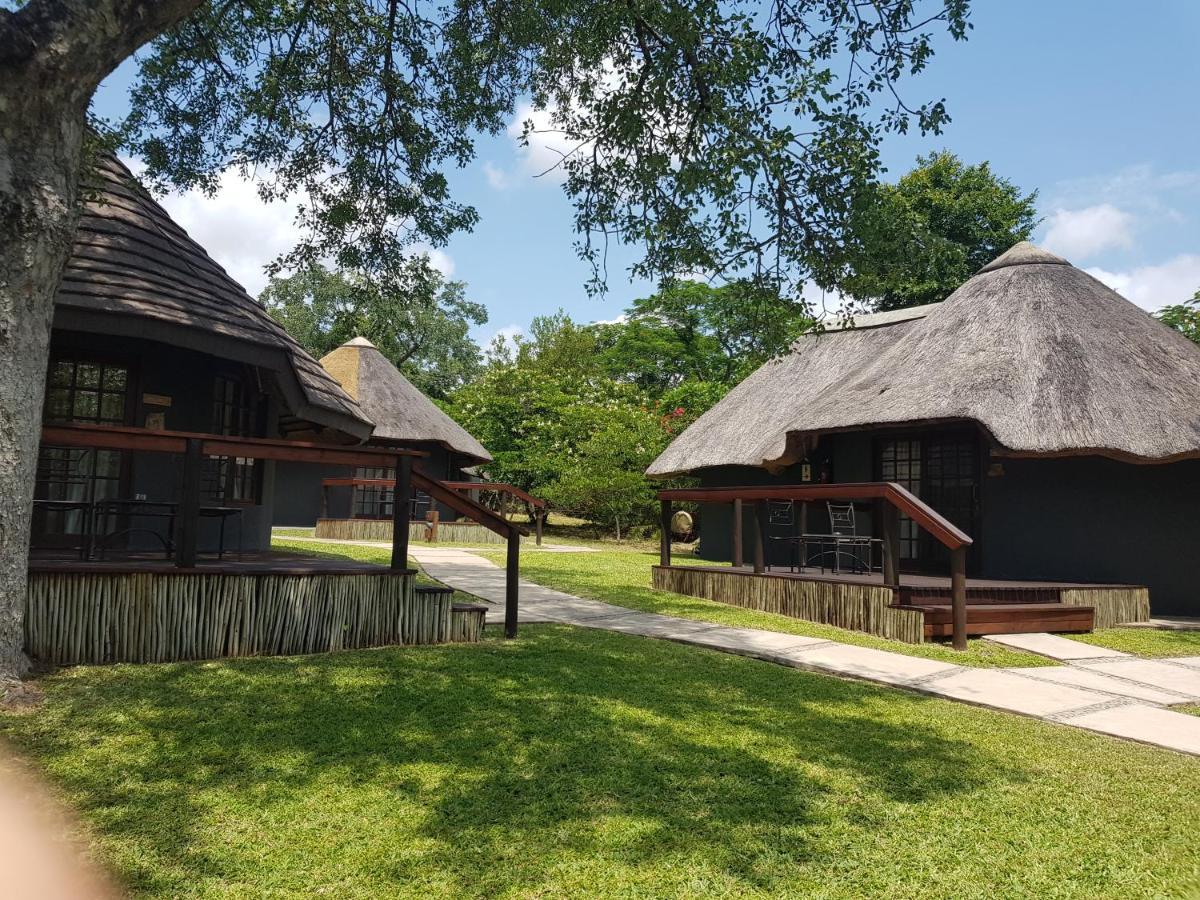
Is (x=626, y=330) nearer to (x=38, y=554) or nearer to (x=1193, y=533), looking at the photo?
(x=1193, y=533)

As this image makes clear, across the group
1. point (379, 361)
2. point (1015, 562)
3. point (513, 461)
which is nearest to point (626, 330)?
point (513, 461)

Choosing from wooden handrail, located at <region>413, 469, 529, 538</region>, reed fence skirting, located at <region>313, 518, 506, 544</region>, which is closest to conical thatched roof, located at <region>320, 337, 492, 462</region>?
reed fence skirting, located at <region>313, 518, 506, 544</region>

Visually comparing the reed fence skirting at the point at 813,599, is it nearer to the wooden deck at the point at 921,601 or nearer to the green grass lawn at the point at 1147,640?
the wooden deck at the point at 921,601

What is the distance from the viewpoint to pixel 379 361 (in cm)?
2506

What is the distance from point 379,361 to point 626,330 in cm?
1677

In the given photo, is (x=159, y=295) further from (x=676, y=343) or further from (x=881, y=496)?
(x=676, y=343)

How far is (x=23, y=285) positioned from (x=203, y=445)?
1.54 m

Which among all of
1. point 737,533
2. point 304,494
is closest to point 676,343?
point 304,494

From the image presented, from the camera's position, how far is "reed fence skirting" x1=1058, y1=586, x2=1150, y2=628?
31.0 feet

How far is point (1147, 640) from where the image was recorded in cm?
840

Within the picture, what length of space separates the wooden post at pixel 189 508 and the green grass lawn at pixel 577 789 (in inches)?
30.3

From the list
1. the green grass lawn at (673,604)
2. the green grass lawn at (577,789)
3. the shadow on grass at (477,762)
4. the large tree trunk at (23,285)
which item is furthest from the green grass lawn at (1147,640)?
the large tree trunk at (23,285)

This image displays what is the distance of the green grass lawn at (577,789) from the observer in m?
2.61

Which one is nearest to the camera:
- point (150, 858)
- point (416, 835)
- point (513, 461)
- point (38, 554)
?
point (150, 858)
